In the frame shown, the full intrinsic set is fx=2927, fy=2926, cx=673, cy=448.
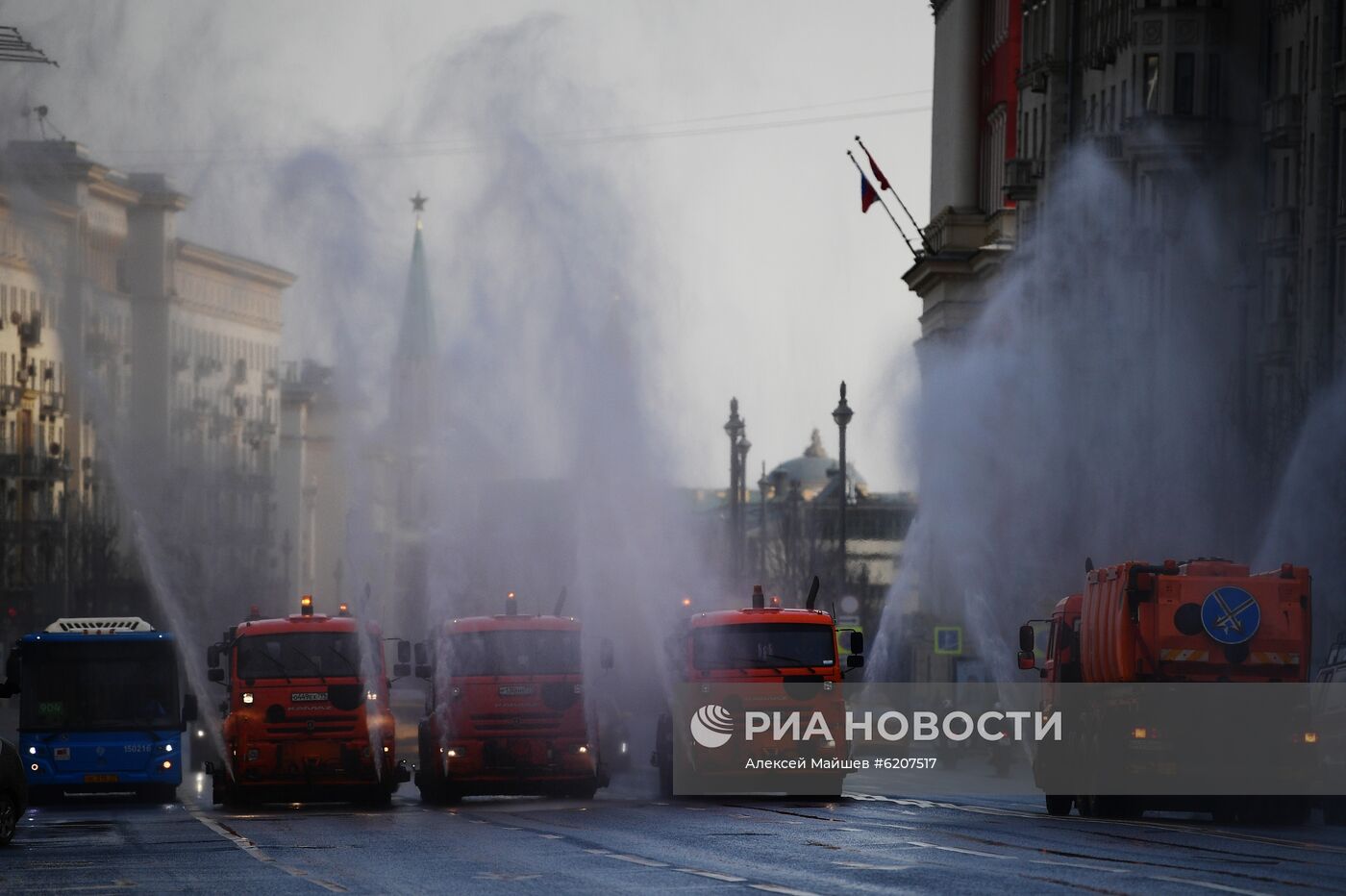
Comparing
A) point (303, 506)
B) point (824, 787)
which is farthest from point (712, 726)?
point (303, 506)

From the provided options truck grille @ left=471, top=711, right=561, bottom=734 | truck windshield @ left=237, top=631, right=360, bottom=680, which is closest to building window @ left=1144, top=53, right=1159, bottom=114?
truck grille @ left=471, top=711, right=561, bottom=734

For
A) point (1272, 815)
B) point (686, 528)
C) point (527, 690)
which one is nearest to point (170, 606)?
point (686, 528)

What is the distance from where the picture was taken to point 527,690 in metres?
43.8

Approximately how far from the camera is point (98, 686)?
4959 cm

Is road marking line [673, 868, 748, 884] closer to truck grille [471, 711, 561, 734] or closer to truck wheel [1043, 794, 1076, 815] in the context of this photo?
truck wheel [1043, 794, 1076, 815]

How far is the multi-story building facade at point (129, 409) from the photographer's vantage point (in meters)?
110

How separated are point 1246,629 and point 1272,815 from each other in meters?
2.46

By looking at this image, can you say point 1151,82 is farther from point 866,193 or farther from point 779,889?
point 779,889

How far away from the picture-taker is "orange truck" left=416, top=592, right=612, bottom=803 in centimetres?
4362

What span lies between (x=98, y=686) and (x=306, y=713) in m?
7.62

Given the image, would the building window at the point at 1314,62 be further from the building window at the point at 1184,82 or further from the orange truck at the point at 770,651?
the orange truck at the point at 770,651

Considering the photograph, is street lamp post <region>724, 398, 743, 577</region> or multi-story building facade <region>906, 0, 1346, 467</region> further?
street lamp post <region>724, 398, 743, 577</region>

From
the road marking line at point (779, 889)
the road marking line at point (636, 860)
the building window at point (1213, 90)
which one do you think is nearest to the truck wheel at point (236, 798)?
the road marking line at point (636, 860)

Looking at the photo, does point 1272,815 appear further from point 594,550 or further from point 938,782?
point 594,550
